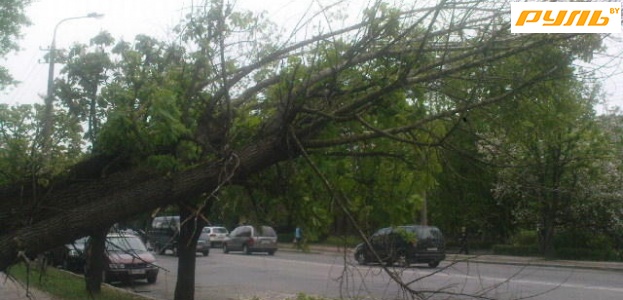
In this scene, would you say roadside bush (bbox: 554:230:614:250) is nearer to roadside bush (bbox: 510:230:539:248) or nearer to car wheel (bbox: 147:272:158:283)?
roadside bush (bbox: 510:230:539:248)

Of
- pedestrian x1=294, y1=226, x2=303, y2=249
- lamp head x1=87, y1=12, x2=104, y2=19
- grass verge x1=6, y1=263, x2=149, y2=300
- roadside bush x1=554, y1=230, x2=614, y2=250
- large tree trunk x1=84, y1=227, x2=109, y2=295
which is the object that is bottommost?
grass verge x1=6, y1=263, x2=149, y2=300

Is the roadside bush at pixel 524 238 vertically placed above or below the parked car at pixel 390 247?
above

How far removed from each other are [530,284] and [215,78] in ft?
39.4

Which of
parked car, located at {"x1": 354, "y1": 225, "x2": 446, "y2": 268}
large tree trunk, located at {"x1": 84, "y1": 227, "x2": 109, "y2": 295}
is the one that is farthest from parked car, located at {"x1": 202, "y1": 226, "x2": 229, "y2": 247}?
parked car, located at {"x1": 354, "y1": 225, "x2": 446, "y2": 268}

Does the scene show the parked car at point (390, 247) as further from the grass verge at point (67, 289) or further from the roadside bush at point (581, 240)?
the roadside bush at point (581, 240)

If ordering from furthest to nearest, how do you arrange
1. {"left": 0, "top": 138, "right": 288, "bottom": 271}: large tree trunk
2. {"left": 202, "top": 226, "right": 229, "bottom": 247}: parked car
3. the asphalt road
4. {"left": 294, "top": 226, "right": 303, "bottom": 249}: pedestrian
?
{"left": 202, "top": 226, "right": 229, "bottom": 247}: parked car → the asphalt road → {"left": 294, "top": 226, "right": 303, "bottom": 249}: pedestrian → {"left": 0, "top": 138, "right": 288, "bottom": 271}: large tree trunk

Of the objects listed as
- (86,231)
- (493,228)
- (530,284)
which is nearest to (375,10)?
(86,231)

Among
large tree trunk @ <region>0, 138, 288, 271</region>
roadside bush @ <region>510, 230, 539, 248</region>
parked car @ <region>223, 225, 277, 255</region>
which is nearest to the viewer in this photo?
large tree trunk @ <region>0, 138, 288, 271</region>

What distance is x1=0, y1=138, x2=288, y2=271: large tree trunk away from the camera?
6.23 m

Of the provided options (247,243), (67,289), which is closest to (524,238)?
(247,243)

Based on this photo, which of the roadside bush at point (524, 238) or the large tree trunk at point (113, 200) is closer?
the large tree trunk at point (113, 200)

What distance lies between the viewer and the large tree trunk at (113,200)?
20.4 ft

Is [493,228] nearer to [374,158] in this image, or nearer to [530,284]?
[530,284]

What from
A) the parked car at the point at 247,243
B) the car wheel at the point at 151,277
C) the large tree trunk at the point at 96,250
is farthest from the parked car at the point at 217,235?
the large tree trunk at the point at 96,250
